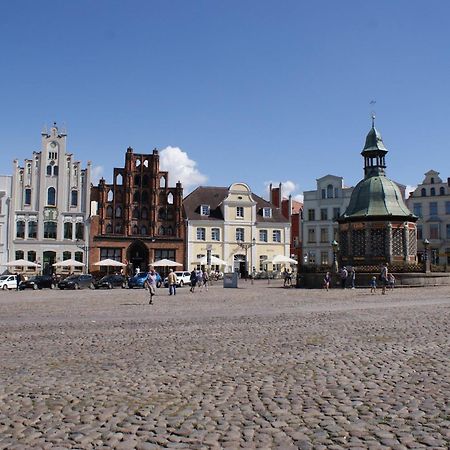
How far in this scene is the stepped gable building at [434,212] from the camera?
229ft

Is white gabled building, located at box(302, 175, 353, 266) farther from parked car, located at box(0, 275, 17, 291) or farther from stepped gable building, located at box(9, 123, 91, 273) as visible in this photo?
parked car, located at box(0, 275, 17, 291)

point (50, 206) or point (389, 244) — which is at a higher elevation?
point (50, 206)

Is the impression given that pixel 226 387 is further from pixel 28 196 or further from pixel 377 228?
pixel 28 196

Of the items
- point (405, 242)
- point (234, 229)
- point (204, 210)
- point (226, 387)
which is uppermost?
point (204, 210)

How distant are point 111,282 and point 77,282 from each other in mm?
2923

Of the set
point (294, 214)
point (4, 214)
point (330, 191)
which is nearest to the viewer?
point (4, 214)

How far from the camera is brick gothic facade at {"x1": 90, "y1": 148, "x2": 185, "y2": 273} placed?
6350cm

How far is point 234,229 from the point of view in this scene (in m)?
68.8

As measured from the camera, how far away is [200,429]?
5.84m

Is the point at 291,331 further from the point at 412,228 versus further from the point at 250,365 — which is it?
the point at 412,228

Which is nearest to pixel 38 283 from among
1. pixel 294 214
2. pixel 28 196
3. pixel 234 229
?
pixel 28 196

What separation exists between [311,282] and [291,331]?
28.8 meters

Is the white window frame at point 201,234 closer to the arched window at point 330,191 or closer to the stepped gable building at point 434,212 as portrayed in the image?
the arched window at point 330,191

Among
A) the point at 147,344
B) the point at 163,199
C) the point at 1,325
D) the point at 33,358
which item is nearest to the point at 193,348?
the point at 147,344
